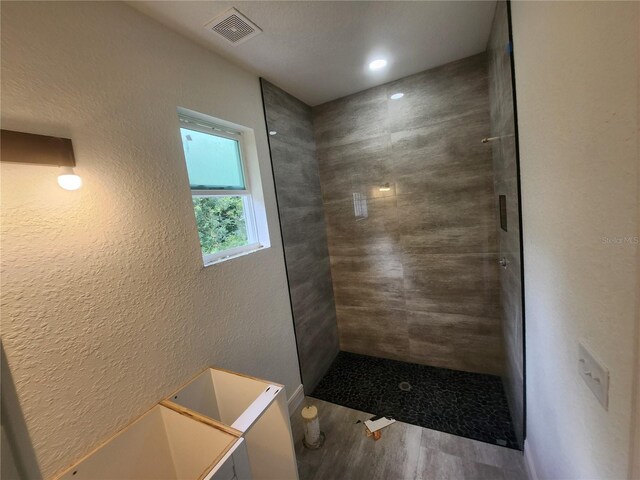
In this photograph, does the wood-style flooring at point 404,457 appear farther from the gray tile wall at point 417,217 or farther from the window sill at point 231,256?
the window sill at point 231,256

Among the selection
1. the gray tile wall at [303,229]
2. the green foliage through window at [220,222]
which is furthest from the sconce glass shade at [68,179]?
the gray tile wall at [303,229]

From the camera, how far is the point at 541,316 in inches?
42.3

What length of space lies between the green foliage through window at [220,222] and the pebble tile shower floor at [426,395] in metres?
1.58

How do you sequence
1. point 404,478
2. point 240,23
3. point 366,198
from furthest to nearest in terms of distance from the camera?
point 366,198 → point 404,478 → point 240,23

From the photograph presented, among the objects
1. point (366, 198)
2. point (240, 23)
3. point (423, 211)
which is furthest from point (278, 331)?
point (240, 23)

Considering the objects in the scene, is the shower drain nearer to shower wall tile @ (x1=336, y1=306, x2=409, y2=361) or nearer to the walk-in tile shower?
the walk-in tile shower

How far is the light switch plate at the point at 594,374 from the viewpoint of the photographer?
0.58 m

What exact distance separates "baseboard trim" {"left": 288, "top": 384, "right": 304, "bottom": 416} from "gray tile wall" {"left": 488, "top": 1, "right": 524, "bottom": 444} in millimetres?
1534

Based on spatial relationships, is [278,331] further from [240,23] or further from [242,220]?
[240,23]

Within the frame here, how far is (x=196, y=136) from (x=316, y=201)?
4.13ft

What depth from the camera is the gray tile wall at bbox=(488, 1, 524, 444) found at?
4.34 feet

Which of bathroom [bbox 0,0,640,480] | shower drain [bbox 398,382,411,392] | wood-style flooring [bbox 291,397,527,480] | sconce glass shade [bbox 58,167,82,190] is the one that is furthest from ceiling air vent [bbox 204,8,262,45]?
shower drain [bbox 398,382,411,392]

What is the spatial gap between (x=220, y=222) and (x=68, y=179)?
0.83 meters

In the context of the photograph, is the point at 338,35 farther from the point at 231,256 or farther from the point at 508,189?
the point at 231,256
